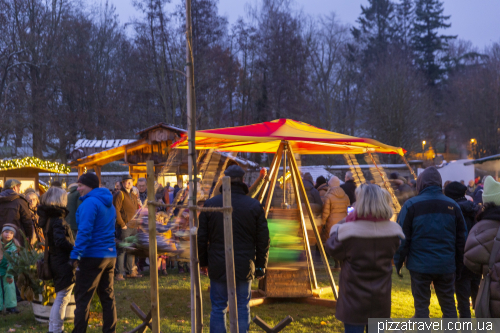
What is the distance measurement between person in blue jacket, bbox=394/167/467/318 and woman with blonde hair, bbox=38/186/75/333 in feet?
11.1

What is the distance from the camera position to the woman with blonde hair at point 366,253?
364cm

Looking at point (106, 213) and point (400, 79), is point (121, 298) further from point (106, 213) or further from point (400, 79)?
point (400, 79)

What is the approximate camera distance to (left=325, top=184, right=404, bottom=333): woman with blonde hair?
3.64 metres

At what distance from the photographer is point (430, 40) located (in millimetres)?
44938

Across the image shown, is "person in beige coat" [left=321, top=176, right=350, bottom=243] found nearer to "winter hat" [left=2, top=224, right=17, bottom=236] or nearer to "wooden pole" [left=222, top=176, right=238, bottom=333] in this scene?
"winter hat" [left=2, top=224, right=17, bottom=236]

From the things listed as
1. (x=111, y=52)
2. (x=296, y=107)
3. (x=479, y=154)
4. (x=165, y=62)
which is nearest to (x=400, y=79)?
(x=296, y=107)

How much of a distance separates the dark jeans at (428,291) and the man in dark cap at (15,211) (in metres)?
5.33

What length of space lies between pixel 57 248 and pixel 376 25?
4302 cm

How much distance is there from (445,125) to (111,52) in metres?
29.9

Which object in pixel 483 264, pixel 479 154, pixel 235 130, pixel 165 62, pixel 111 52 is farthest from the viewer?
pixel 479 154

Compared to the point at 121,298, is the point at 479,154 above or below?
above

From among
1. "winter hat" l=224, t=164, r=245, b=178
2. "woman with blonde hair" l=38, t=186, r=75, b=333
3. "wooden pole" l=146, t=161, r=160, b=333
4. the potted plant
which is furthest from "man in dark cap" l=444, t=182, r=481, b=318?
the potted plant

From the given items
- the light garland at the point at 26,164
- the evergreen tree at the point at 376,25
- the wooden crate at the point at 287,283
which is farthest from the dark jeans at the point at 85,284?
the evergreen tree at the point at 376,25

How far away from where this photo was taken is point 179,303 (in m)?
6.86
